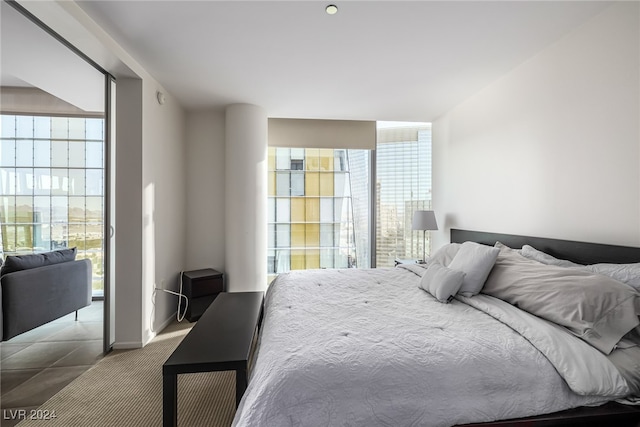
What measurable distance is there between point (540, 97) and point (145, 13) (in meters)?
2.92

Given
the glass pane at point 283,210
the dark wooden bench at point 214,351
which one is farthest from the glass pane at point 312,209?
the dark wooden bench at point 214,351

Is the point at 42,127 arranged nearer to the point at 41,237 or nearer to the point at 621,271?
the point at 41,237

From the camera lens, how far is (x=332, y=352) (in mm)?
1244

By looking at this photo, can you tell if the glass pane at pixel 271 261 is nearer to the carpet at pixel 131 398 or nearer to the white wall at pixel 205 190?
the white wall at pixel 205 190

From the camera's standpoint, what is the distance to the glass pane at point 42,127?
6.34 feet

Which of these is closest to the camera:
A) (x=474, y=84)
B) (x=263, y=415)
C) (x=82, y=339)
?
(x=263, y=415)

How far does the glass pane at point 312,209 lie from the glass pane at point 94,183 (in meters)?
2.62

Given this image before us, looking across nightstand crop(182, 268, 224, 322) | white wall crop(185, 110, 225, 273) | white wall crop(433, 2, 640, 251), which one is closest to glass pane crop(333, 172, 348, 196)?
white wall crop(185, 110, 225, 273)

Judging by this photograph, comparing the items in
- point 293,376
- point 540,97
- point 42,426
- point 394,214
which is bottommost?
point 42,426

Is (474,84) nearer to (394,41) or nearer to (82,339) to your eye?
(394,41)

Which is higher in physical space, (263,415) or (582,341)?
(582,341)

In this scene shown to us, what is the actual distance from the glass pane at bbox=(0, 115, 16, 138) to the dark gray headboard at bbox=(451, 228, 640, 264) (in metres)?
3.67

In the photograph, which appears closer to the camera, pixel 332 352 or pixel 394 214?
pixel 332 352

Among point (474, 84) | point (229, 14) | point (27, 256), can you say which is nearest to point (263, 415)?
point (27, 256)
